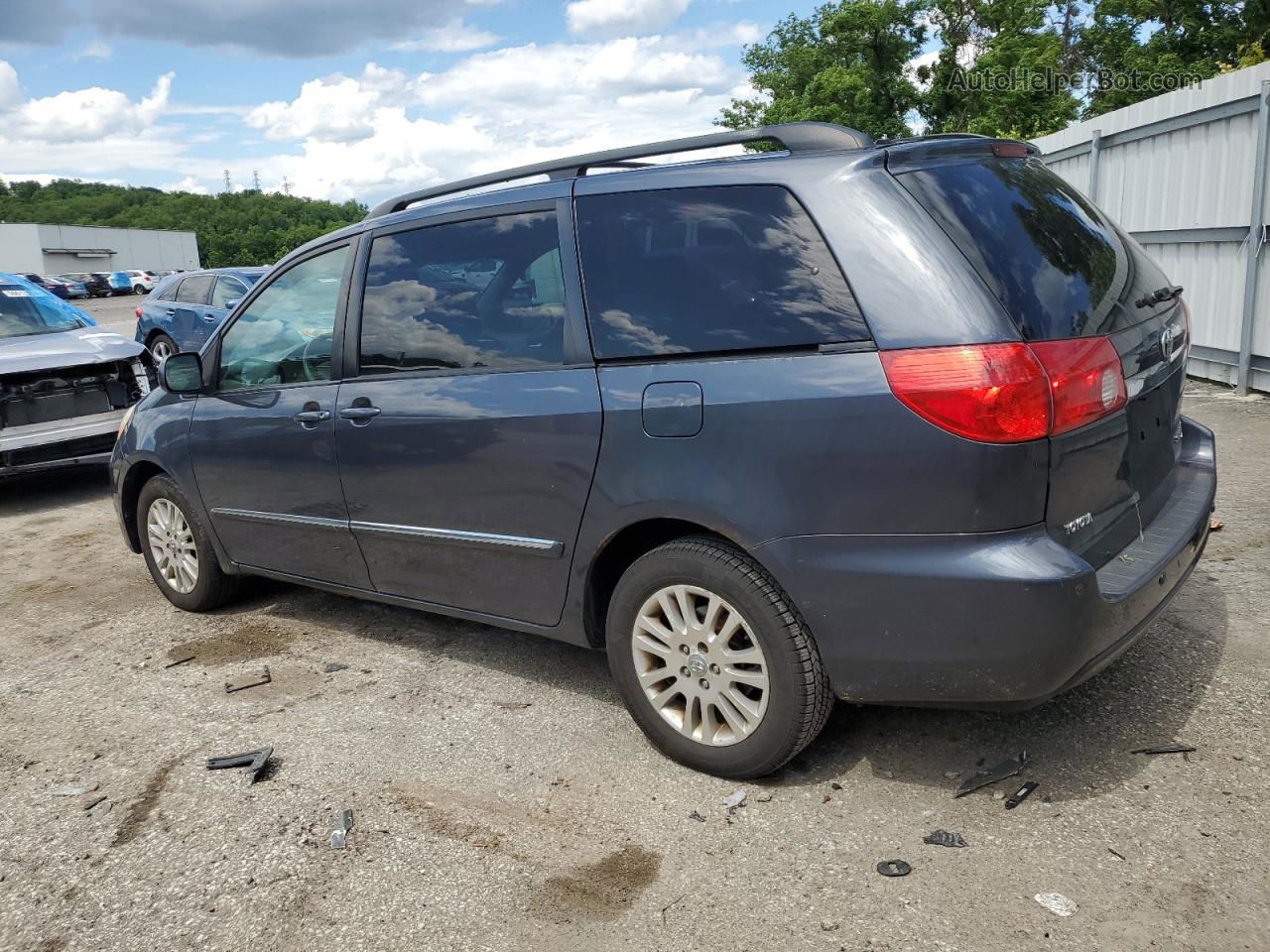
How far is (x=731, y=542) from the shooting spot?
3.09 metres

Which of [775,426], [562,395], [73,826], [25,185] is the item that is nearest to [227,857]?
[73,826]

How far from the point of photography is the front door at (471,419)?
3422 millimetres

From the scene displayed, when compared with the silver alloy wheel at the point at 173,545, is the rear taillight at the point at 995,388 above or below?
above

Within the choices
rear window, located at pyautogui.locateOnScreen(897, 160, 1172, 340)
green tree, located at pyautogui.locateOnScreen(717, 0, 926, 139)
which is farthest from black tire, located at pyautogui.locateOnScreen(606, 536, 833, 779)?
green tree, located at pyautogui.locateOnScreen(717, 0, 926, 139)

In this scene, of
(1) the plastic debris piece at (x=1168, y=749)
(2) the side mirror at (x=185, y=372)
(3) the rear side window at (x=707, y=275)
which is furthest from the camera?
(2) the side mirror at (x=185, y=372)

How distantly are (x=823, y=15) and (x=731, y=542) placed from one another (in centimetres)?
4928

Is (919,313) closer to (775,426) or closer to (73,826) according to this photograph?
(775,426)

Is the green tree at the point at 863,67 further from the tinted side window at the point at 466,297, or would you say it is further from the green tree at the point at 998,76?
the tinted side window at the point at 466,297

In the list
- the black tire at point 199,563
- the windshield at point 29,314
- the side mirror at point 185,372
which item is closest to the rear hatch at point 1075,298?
the side mirror at point 185,372

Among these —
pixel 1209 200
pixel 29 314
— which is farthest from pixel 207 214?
pixel 1209 200

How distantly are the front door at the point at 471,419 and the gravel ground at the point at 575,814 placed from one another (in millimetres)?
540

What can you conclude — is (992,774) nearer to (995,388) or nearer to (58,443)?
Result: (995,388)

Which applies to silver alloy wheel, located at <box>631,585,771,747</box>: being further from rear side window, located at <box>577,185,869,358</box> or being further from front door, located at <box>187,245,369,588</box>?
front door, located at <box>187,245,369,588</box>

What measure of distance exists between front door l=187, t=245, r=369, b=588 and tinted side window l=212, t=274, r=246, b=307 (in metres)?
11.4
